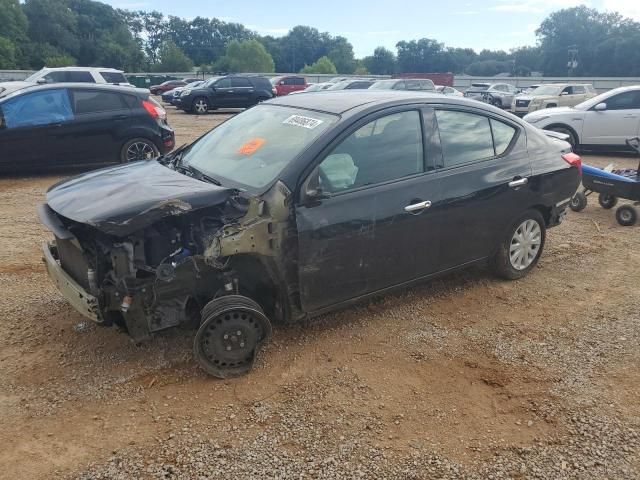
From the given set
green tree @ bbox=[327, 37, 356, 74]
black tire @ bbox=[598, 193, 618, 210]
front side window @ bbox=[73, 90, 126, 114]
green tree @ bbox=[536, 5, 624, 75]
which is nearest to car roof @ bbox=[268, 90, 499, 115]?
black tire @ bbox=[598, 193, 618, 210]

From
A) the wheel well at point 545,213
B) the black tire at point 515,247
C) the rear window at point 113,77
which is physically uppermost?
the rear window at point 113,77

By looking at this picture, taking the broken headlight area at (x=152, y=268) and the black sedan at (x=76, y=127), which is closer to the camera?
the broken headlight area at (x=152, y=268)

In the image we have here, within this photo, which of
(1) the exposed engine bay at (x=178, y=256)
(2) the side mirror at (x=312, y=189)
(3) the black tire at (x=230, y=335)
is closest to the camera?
(1) the exposed engine bay at (x=178, y=256)

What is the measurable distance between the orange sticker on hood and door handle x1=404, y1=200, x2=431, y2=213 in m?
1.19

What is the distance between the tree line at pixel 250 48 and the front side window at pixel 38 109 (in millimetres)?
58574

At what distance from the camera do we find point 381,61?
363 feet

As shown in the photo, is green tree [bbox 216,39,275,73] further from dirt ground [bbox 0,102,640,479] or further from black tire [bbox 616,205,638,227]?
dirt ground [bbox 0,102,640,479]

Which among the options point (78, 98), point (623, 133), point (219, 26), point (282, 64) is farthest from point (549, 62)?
point (78, 98)

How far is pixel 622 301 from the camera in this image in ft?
15.2

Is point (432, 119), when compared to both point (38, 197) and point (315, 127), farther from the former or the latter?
point (38, 197)

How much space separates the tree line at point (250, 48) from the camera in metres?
75.6

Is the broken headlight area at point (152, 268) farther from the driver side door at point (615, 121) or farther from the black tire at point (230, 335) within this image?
the driver side door at point (615, 121)

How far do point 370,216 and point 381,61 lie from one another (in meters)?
114

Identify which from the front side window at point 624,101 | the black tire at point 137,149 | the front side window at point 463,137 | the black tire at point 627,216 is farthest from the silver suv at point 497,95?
the front side window at point 463,137
